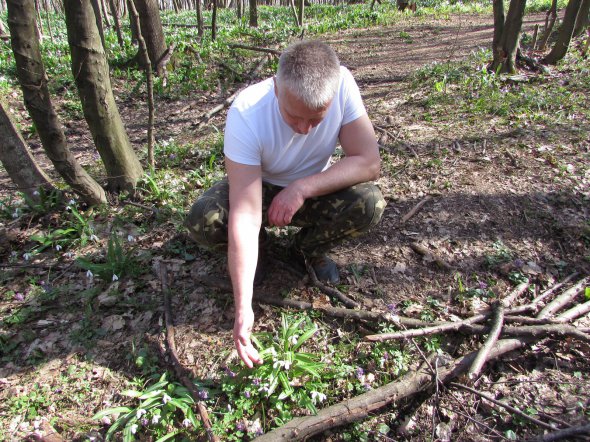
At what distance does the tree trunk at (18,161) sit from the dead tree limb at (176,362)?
1.49m

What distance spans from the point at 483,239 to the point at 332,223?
1.38 meters

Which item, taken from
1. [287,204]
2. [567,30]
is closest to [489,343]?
[287,204]

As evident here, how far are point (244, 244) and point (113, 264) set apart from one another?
4.57 feet

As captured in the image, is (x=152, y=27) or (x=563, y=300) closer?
(x=563, y=300)

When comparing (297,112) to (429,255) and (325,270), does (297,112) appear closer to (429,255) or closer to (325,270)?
(325,270)

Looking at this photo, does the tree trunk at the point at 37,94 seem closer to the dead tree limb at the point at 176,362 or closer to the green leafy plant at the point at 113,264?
the green leafy plant at the point at 113,264

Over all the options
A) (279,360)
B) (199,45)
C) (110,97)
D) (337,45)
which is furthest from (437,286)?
(337,45)

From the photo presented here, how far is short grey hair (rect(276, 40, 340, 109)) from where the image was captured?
180 centimetres

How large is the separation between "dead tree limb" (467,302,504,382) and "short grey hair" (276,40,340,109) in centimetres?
160

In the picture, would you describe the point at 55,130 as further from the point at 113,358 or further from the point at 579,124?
the point at 579,124

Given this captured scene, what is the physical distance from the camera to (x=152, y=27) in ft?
22.8

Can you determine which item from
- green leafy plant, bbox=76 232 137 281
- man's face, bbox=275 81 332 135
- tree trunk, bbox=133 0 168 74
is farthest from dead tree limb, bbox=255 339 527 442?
tree trunk, bbox=133 0 168 74

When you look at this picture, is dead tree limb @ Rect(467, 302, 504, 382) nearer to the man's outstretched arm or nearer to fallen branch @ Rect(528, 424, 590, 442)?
fallen branch @ Rect(528, 424, 590, 442)

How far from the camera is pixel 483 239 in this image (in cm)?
311
